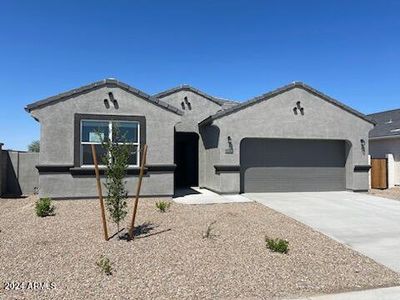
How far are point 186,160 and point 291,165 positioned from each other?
6.22 metres

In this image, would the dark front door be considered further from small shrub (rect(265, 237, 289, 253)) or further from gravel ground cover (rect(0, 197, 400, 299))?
small shrub (rect(265, 237, 289, 253))

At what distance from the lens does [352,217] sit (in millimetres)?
10141

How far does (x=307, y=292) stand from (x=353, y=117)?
1293cm

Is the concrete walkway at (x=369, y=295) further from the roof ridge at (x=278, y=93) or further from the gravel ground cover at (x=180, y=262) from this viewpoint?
the roof ridge at (x=278, y=93)

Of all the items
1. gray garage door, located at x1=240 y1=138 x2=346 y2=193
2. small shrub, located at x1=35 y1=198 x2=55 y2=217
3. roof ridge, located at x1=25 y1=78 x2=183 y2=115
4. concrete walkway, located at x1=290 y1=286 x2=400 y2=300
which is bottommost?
concrete walkway, located at x1=290 y1=286 x2=400 y2=300

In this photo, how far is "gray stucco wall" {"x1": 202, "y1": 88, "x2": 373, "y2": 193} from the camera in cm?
1448

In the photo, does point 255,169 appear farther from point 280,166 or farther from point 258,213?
point 258,213

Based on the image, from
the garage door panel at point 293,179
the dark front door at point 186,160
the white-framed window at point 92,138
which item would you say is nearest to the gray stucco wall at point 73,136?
the white-framed window at point 92,138

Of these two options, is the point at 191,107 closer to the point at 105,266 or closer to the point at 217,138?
the point at 217,138

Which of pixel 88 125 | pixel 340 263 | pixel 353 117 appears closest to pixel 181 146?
pixel 88 125

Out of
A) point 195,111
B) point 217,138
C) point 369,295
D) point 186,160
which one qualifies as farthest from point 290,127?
point 369,295

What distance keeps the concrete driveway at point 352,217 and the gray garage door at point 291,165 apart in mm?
757

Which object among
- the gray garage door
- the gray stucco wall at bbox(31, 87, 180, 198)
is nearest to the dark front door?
the gray garage door

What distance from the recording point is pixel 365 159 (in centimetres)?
1602
